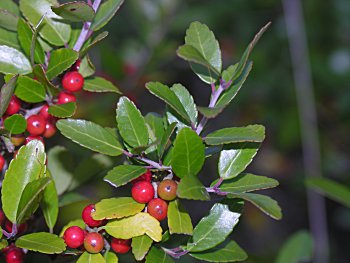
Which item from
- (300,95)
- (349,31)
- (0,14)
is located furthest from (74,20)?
(349,31)

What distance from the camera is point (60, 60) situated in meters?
0.92

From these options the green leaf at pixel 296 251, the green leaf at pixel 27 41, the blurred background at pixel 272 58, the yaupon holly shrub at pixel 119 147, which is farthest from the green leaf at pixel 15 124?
the blurred background at pixel 272 58

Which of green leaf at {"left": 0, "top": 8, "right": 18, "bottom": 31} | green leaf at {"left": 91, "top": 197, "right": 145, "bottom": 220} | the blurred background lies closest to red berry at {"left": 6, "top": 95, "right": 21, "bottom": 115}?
green leaf at {"left": 0, "top": 8, "right": 18, "bottom": 31}

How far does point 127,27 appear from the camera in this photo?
3107 millimetres

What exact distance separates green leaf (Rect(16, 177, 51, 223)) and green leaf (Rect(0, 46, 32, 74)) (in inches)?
8.2

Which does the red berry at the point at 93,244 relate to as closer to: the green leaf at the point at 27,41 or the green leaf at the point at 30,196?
the green leaf at the point at 30,196

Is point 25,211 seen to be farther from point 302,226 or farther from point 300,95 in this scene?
point 302,226

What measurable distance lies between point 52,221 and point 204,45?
342mm

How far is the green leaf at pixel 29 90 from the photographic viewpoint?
0.93 meters

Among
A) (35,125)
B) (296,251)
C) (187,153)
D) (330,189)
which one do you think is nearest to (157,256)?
(187,153)

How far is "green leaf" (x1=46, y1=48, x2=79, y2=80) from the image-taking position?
905 millimetres

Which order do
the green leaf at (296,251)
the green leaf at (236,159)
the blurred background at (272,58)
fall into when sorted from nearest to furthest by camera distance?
1. the green leaf at (236,159)
2. the green leaf at (296,251)
3. the blurred background at (272,58)

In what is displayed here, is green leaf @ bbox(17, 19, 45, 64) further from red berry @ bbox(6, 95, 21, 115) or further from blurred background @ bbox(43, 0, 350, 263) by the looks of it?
blurred background @ bbox(43, 0, 350, 263)

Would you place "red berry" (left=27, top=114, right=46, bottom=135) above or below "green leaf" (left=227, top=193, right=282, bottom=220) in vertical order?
below
